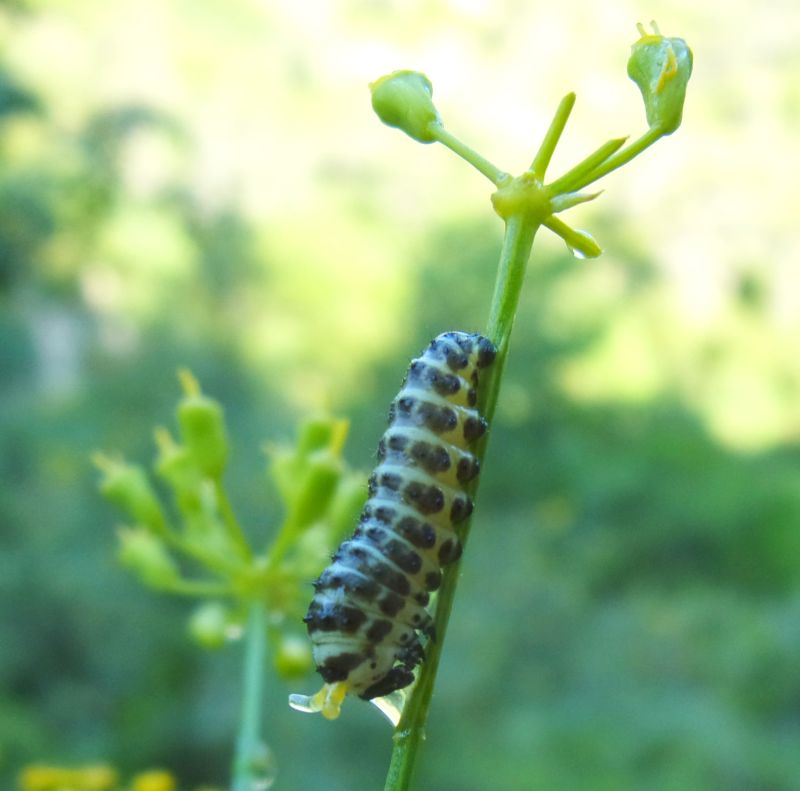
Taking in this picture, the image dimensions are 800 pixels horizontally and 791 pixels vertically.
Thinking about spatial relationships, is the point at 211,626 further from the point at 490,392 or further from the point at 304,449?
the point at 490,392

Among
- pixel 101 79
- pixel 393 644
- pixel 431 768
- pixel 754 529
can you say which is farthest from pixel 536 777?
pixel 101 79

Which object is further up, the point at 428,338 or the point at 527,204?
the point at 428,338

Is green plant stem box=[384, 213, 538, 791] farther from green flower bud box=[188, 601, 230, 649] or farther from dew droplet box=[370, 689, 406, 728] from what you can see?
green flower bud box=[188, 601, 230, 649]

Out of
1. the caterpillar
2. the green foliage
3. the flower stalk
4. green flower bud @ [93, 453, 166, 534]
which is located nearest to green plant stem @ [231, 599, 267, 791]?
the green foliage

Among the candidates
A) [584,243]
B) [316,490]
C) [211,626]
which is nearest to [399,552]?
[584,243]

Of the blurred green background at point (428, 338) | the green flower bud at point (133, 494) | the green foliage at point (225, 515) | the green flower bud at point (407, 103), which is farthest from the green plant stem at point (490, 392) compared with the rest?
the blurred green background at point (428, 338)

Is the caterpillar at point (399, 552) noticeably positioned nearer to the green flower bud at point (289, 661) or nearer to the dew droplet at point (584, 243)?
the dew droplet at point (584, 243)
